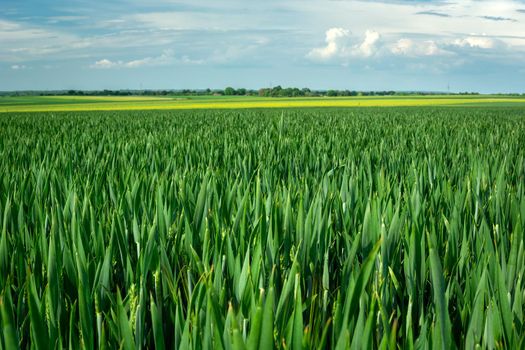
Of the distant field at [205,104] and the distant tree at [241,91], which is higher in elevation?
the distant tree at [241,91]

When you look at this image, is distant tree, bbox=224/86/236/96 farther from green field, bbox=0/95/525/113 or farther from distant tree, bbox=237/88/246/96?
green field, bbox=0/95/525/113

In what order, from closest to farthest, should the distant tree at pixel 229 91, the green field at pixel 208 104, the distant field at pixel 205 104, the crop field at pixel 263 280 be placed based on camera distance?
the crop field at pixel 263 280, the green field at pixel 208 104, the distant field at pixel 205 104, the distant tree at pixel 229 91

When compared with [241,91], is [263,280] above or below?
below

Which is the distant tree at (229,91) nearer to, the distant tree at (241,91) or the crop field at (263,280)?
the distant tree at (241,91)

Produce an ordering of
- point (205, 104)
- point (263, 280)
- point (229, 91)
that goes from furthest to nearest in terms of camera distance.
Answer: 1. point (229, 91)
2. point (205, 104)
3. point (263, 280)

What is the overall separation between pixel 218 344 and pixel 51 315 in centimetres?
49

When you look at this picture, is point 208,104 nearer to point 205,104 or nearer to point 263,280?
point 205,104

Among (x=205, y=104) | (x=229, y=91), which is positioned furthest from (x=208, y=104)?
(x=229, y=91)

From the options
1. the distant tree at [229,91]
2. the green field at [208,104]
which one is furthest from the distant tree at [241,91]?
the green field at [208,104]

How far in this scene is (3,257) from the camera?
1.66 meters

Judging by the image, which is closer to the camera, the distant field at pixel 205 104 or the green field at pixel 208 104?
the green field at pixel 208 104

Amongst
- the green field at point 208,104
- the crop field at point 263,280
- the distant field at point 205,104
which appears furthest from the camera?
the distant field at point 205,104

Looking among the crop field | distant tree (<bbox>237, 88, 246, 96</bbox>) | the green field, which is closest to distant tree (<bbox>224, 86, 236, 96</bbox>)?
distant tree (<bbox>237, 88, 246, 96</bbox>)

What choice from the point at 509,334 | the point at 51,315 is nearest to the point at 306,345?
the point at 509,334
